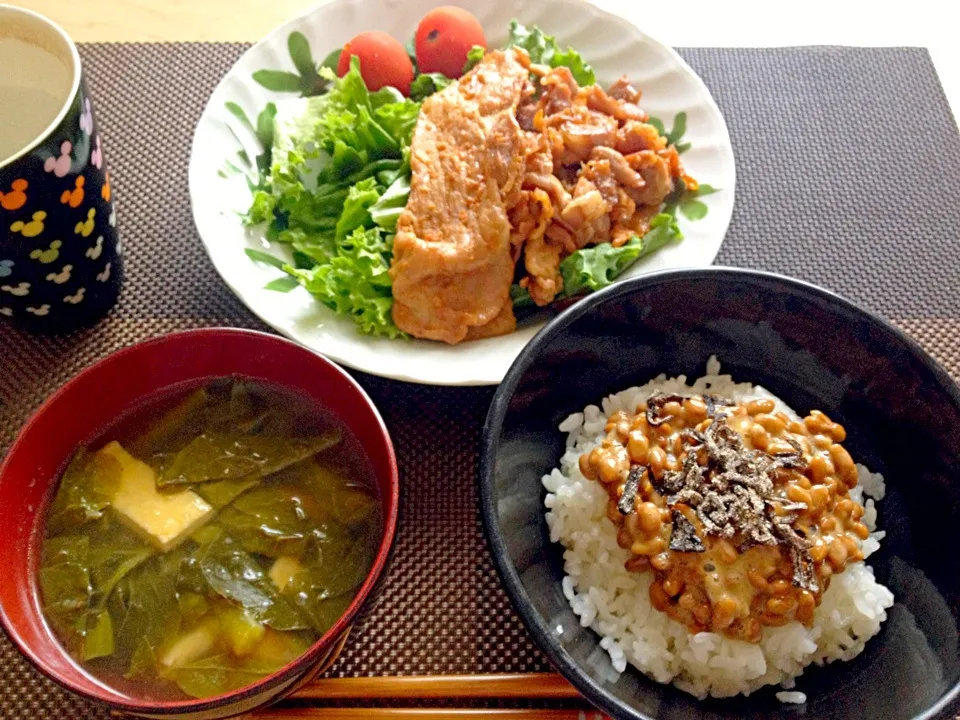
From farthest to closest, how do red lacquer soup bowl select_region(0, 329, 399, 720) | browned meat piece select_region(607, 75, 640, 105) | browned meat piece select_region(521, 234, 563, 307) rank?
browned meat piece select_region(607, 75, 640, 105) < browned meat piece select_region(521, 234, 563, 307) < red lacquer soup bowl select_region(0, 329, 399, 720)

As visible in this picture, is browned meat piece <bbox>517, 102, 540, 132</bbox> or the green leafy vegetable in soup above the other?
browned meat piece <bbox>517, 102, 540, 132</bbox>

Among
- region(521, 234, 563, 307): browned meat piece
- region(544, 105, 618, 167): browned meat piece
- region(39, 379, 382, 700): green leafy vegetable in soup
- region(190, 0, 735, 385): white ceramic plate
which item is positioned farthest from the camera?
region(544, 105, 618, 167): browned meat piece

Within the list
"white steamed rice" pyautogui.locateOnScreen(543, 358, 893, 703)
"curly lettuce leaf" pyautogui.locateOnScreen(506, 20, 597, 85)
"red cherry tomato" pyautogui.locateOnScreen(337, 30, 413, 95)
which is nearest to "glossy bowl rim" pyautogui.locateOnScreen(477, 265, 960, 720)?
"white steamed rice" pyautogui.locateOnScreen(543, 358, 893, 703)

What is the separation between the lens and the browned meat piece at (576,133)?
68.6 inches

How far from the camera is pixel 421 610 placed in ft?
4.28

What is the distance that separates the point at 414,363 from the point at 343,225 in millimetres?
412

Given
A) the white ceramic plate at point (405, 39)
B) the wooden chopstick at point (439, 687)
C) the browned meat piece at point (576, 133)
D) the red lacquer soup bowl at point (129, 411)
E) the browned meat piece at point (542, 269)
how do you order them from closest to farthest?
the red lacquer soup bowl at point (129, 411)
the wooden chopstick at point (439, 687)
the white ceramic plate at point (405, 39)
the browned meat piece at point (542, 269)
the browned meat piece at point (576, 133)

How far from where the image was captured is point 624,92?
1.85 m

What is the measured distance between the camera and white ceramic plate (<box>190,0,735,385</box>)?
1.48 m

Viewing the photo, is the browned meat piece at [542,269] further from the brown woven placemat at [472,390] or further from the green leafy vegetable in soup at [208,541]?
the green leafy vegetable in soup at [208,541]

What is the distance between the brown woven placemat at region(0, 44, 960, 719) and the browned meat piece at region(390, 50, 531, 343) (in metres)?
0.16

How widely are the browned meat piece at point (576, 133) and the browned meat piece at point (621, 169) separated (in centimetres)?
4

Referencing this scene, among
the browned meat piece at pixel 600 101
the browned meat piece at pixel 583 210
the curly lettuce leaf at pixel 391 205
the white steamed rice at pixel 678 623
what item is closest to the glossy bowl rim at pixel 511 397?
the white steamed rice at pixel 678 623

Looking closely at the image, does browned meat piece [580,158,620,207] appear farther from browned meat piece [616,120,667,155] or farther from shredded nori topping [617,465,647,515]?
shredded nori topping [617,465,647,515]
